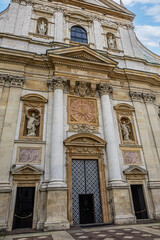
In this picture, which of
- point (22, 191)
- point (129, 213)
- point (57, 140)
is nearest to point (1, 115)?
point (57, 140)

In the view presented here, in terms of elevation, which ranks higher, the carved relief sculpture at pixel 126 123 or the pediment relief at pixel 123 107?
the pediment relief at pixel 123 107

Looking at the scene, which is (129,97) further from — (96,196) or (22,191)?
(22,191)

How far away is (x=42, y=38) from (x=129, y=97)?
27.5 feet

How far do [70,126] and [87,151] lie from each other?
75.2 inches

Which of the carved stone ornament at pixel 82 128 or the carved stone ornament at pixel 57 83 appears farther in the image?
the carved stone ornament at pixel 57 83

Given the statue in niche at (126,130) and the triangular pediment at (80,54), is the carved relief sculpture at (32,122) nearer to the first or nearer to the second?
the triangular pediment at (80,54)

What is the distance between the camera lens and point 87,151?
34.6ft

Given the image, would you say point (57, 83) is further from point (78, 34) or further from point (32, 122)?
point (78, 34)

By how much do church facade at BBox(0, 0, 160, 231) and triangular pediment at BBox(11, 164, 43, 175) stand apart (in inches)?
2.0

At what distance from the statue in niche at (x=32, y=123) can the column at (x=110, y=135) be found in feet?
14.4

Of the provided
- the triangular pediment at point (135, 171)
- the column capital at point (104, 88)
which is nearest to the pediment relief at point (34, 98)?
the column capital at point (104, 88)

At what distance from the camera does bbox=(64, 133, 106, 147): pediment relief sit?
10359mm

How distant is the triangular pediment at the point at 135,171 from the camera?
10405 millimetres

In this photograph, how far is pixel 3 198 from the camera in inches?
316
